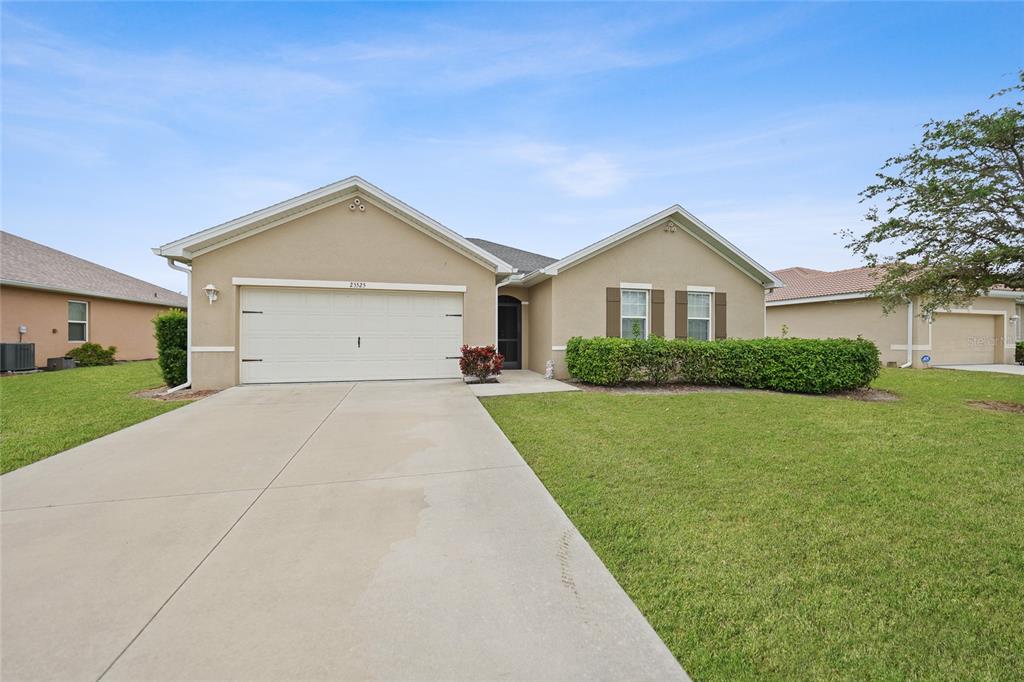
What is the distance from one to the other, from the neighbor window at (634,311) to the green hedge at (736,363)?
200 centimetres

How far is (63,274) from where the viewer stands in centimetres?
1595

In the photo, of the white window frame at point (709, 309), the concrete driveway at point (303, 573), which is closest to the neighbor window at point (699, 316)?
the white window frame at point (709, 309)

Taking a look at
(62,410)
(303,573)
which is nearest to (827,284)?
(303,573)

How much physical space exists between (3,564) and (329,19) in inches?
443

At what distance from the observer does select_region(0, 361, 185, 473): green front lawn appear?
5.17 meters

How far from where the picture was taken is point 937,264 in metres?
9.00

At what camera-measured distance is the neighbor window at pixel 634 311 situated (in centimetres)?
1179

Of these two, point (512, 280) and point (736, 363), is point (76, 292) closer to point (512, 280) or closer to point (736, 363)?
point (512, 280)

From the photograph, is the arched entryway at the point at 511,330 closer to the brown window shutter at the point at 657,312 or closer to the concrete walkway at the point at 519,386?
the concrete walkway at the point at 519,386

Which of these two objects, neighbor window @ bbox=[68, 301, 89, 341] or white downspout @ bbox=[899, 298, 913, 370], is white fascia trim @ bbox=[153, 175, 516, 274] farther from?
white downspout @ bbox=[899, 298, 913, 370]

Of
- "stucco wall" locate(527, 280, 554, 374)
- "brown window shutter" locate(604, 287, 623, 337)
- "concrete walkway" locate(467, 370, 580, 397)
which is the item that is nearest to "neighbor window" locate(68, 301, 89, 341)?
"concrete walkway" locate(467, 370, 580, 397)

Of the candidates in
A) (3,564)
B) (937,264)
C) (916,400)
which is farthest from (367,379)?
(937,264)

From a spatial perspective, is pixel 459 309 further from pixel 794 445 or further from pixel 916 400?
pixel 916 400

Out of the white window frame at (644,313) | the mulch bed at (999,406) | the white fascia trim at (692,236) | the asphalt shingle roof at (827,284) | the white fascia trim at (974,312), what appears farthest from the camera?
the asphalt shingle roof at (827,284)
